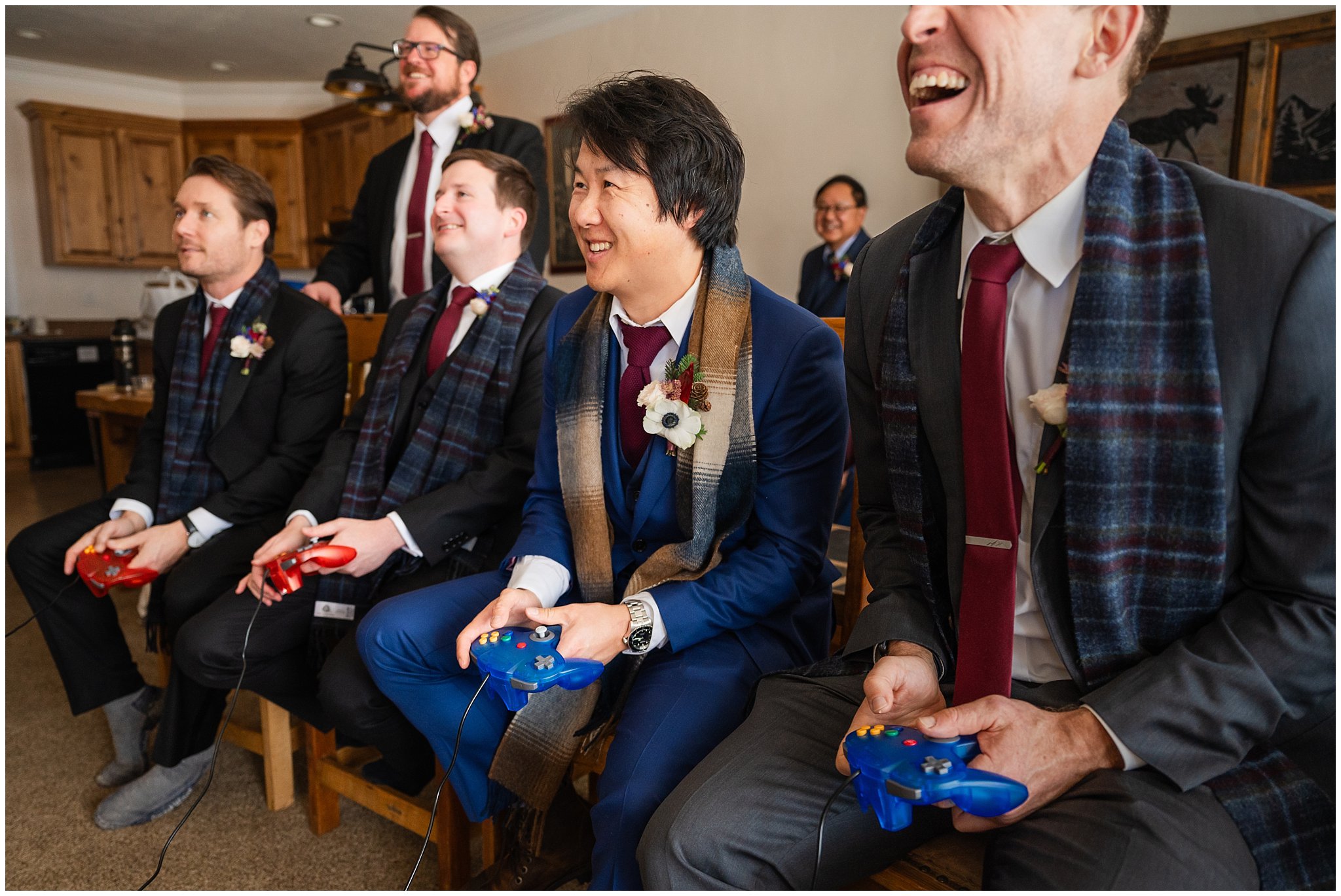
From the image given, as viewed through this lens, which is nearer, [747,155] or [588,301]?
[588,301]

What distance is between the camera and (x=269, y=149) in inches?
315

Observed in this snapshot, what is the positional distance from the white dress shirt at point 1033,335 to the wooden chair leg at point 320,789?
1.48 m

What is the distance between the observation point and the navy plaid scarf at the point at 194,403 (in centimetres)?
221

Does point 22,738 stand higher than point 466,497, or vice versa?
point 466,497

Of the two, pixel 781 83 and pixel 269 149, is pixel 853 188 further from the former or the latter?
pixel 269 149

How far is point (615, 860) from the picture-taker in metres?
1.16

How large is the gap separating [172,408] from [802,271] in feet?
11.1

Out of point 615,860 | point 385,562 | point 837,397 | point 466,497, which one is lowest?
point 615,860

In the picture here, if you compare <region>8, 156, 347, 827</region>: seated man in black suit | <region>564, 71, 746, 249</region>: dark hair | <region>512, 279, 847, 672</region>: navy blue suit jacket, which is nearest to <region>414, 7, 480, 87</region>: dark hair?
<region>8, 156, 347, 827</region>: seated man in black suit

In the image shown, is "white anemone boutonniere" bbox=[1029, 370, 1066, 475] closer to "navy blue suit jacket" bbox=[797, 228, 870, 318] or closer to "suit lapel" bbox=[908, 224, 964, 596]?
"suit lapel" bbox=[908, 224, 964, 596]

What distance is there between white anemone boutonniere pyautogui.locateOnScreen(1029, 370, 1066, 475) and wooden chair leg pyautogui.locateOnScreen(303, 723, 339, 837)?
63.0 inches

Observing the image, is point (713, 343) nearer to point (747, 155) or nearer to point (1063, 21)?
point (1063, 21)

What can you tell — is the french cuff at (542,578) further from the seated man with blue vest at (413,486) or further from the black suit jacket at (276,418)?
the black suit jacket at (276,418)

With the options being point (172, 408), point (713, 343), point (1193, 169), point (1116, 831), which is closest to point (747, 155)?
point (172, 408)
